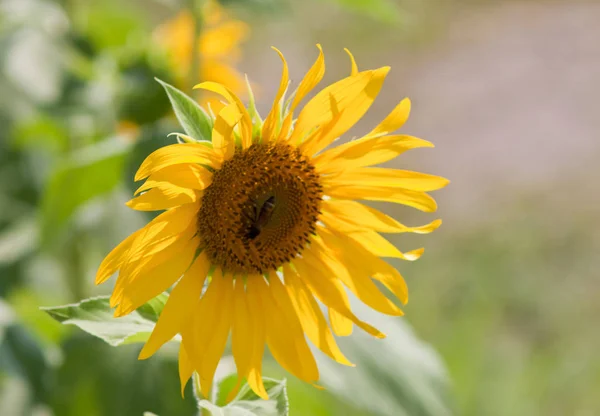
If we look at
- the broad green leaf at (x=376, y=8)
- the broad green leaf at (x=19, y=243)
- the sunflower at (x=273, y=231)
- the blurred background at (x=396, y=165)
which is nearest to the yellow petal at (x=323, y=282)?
the sunflower at (x=273, y=231)

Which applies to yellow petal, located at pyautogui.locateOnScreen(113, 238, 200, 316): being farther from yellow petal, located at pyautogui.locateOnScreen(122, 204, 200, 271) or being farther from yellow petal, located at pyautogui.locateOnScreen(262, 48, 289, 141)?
yellow petal, located at pyautogui.locateOnScreen(262, 48, 289, 141)

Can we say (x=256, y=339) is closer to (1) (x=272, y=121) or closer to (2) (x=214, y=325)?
(2) (x=214, y=325)

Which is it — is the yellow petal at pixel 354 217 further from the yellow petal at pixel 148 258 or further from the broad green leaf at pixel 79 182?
the broad green leaf at pixel 79 182

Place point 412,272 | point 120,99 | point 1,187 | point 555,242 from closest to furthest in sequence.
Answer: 1. point 120,99
2. point 1,187
3. point 412,272
4. point 555,242

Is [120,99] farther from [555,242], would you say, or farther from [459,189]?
[459,189]

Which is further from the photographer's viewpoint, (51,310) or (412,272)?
(412,272)

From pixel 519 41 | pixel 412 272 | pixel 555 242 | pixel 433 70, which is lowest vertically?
pixel 412 272

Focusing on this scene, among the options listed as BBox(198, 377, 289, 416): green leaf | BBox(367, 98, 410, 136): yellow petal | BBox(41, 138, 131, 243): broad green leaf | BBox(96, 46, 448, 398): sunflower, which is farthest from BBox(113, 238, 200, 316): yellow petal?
BBox(41, 138, 131, 243): broad green leaf

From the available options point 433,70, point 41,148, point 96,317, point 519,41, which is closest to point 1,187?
point 41,148
